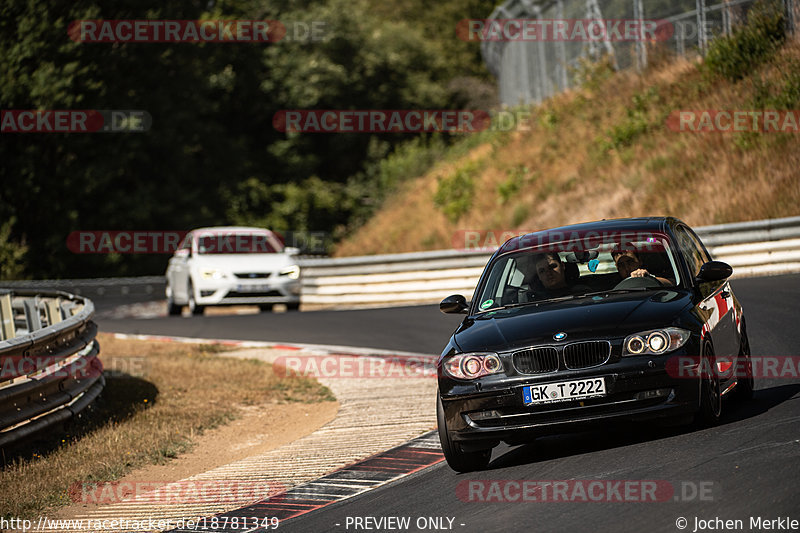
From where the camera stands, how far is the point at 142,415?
11.6 meters

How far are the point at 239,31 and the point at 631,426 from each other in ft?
141

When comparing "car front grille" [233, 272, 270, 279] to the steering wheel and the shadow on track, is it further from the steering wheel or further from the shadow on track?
the steering wheel

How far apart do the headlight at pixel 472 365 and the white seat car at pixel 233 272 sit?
1498 centimetres

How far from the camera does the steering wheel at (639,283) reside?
316 inches

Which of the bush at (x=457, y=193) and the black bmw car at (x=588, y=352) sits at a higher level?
the bush at (x=457, y=193)

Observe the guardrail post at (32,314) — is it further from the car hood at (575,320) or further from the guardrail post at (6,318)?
the car hood at (575,320)

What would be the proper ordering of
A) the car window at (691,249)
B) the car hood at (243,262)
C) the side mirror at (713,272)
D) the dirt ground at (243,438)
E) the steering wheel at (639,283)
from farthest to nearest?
the car hood at (243,262), the dirt ground at (243,438), the car window at (691,249), the steering wheel at (639,283), the side mirror at (713,272)

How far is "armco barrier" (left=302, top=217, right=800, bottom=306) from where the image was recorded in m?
17.2

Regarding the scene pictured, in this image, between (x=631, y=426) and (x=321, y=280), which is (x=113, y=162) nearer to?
(x=321, y=280)

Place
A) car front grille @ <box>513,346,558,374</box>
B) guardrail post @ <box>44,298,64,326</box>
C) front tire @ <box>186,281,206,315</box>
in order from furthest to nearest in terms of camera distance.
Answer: front tire @ <box>186,281,206,315</box>, guardrail post @ <box>44,298,64,326</box>, car front grille @ <box>513,346,558,374</box>

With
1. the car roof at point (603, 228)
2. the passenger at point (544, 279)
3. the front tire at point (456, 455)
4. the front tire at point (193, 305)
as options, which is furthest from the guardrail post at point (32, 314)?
the front tire at point (456, 455)

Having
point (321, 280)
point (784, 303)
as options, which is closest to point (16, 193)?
point (321, 280)

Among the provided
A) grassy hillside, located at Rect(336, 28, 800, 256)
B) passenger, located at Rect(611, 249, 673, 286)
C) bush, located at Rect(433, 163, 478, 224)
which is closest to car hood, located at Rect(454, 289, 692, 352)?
passenger, located at Rect(611, 249, 673, 286)

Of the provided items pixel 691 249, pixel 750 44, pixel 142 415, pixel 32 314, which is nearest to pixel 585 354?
pixel 691 249
